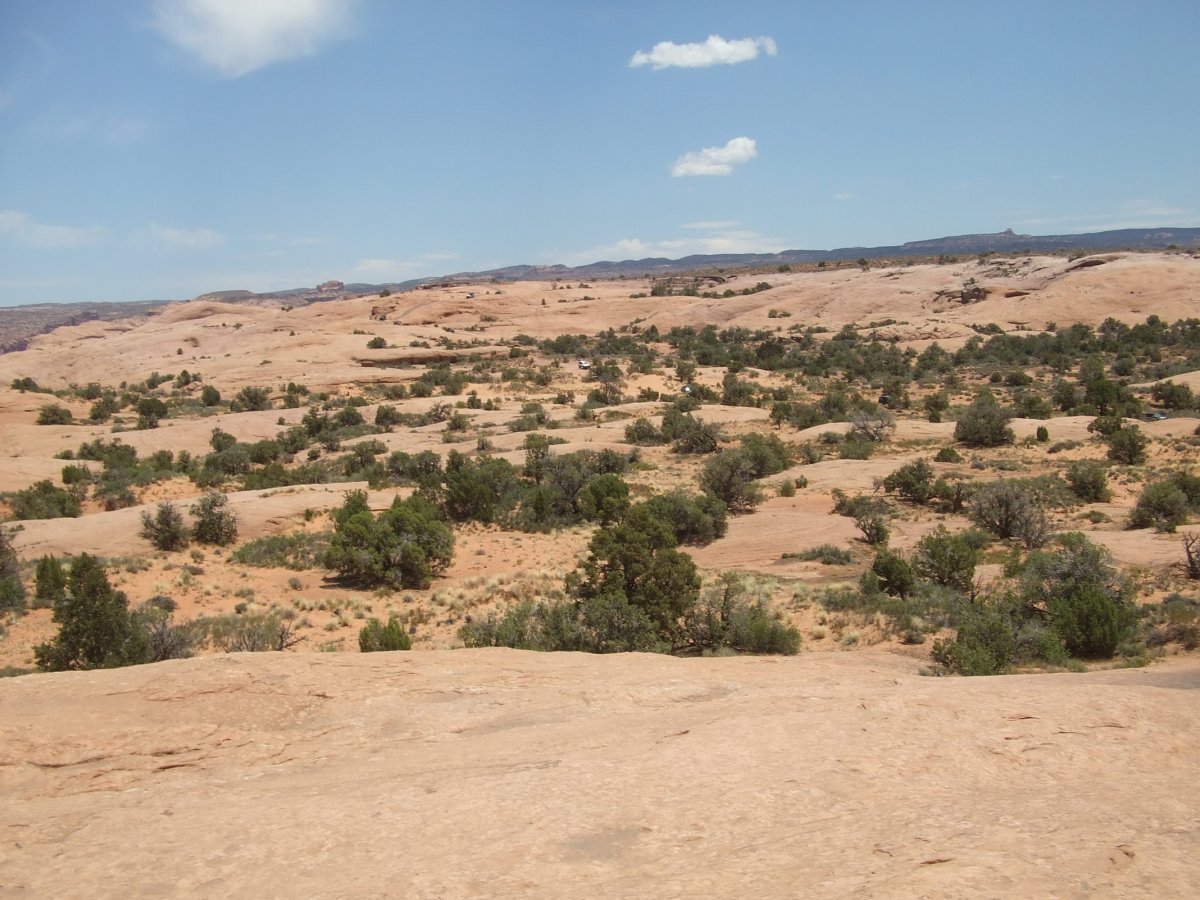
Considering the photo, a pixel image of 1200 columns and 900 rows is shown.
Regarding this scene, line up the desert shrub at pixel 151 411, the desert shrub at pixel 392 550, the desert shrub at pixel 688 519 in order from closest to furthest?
the desert shrub at pixel 392 550 < the desert shrub at pixel 688 519 < the desert shrub at pixel 151 411

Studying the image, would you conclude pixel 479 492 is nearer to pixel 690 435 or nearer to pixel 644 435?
pixel 690 435

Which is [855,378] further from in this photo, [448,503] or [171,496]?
[171,496]

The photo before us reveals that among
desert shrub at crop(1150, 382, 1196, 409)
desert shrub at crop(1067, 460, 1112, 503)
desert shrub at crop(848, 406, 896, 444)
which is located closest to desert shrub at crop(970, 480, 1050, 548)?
desert shrub at crop(1067, 460, 1112, 503)

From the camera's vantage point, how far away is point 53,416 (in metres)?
36.6

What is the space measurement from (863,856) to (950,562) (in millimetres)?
11664

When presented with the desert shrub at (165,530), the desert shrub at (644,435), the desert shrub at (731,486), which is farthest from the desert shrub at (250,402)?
the desert shrub at (731,486)

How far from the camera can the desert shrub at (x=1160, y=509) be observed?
1667 centimetres

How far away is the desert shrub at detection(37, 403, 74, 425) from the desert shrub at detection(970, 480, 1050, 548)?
39062 mm

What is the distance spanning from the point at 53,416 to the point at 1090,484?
42.0 m

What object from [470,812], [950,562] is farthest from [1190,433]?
[470,812]

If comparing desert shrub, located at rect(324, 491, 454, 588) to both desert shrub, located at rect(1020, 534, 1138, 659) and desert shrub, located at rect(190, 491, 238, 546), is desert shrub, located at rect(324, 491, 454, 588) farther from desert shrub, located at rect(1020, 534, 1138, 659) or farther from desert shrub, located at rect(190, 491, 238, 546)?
desert shrub, located at rect(1020, 534, 1138, 659)

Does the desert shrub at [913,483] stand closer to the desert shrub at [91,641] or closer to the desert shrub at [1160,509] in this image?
the desert shrub at [1160,509]

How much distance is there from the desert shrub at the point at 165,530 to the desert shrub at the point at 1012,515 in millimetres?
18717

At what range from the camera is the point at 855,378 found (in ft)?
147
